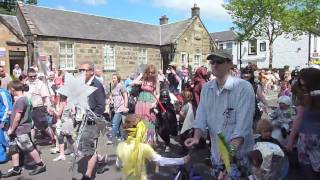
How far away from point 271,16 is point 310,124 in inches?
1260

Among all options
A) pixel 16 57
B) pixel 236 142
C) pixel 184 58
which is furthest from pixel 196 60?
pixel 236 142

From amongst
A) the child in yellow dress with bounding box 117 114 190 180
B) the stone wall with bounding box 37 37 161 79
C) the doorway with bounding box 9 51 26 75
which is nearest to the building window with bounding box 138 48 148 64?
the stone wall with bounding box 37 37 161 79

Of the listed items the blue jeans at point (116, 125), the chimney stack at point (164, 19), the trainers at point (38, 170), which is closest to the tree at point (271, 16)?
the chimney stack at point (164, 19)

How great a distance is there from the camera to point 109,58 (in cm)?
3023

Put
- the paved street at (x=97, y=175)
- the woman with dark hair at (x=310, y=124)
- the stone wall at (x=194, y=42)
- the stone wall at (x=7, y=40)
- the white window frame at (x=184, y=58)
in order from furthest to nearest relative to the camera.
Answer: the white window frame at (x=184, y=58)
the stone wall at (x=194, y=42)
the stone wall at (x=7, y=40)
the paved street at (x=97, y=175)
the woman with dark hair at (x=310, y=124)

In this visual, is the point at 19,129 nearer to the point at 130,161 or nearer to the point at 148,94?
the point at 148,94

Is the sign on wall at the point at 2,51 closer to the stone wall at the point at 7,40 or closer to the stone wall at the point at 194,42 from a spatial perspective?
the stone wall at the point at 7,40

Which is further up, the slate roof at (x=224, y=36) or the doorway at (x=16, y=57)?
the slate roof at (x=224, y=36)

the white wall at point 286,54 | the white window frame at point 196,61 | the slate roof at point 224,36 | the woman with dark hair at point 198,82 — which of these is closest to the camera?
the woman with dark hair at point 198,82

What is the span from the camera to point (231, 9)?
115 feet

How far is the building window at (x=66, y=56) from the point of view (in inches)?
1055

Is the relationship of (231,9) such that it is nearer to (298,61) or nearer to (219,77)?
(298,61)

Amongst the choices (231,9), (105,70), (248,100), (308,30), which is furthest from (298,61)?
(248,100)

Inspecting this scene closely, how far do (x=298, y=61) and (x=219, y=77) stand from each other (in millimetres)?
50573
